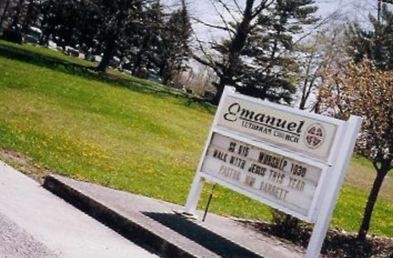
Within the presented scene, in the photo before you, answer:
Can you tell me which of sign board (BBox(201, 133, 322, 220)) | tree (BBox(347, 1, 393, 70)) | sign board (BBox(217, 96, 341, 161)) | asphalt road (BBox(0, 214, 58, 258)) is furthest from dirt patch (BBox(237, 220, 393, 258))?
tree (BBox(347, 1, 393, 70))

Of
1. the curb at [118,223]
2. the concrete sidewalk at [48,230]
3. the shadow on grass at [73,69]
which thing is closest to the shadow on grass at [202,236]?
the curb at [118,223]

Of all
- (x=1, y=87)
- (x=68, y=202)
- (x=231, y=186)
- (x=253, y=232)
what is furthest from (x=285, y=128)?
(x=1, y=87)

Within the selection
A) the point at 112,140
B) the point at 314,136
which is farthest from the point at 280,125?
the point at 112,140

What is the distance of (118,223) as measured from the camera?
6.91m

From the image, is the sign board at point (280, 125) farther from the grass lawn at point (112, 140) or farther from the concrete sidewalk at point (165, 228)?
the grass lawn at point (112, 140)

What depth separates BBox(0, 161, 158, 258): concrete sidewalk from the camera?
5230 millimetres

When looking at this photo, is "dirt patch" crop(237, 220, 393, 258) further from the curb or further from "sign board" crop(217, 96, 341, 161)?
the curb

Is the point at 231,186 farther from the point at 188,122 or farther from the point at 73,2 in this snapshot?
the point at 73,2

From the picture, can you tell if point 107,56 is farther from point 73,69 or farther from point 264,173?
point 264,173

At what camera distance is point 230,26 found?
130 feet

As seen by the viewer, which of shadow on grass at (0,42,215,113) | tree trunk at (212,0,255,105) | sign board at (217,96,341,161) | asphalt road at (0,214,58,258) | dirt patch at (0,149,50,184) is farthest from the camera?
tree trunk at (212,0,255,105)

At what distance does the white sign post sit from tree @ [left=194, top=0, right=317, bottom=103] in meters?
29.7

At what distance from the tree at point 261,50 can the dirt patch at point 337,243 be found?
2781 centimetres

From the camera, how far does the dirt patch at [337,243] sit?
9070 mm
